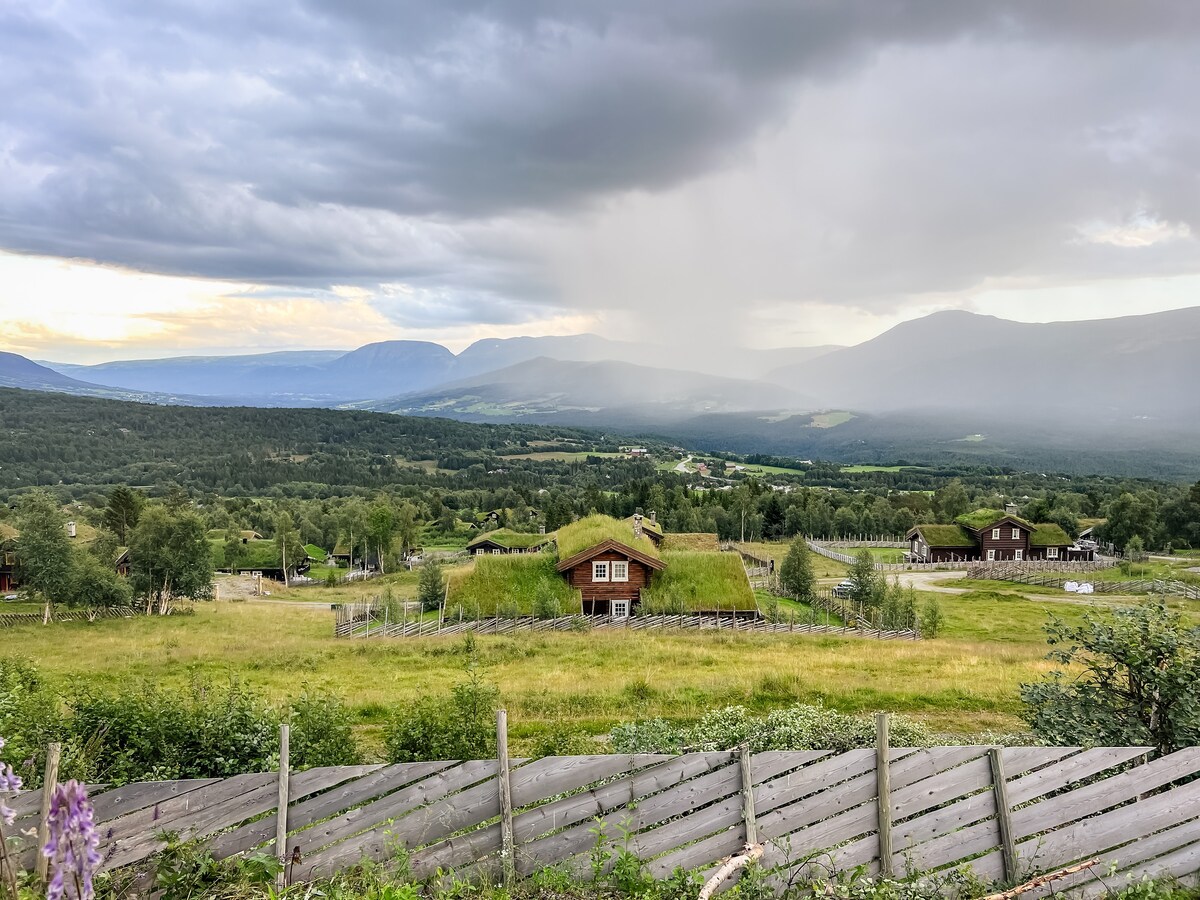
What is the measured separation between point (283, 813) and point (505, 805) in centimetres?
241

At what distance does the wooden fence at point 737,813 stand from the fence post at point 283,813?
0.10 feet

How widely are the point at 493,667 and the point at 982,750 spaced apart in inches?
721

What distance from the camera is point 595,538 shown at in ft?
132

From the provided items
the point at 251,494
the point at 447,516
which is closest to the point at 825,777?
the point at 447,516

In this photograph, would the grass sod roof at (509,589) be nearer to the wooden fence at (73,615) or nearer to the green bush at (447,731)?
the wooden fence at (73,615)

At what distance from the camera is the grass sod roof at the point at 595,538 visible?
39.8 metres

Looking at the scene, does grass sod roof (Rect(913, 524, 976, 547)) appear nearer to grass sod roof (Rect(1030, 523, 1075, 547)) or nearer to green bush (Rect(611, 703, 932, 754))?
grass sod roof (Rect(1030, 523, 1075, 547))

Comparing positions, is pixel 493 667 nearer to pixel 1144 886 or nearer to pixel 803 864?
pixel 803 864

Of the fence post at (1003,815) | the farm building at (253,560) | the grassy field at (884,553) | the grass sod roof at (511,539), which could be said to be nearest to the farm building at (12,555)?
the farm building at (253,560)

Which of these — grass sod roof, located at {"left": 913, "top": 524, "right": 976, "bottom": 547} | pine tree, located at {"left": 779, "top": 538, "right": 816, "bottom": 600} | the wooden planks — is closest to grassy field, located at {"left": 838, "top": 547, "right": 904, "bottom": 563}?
grass sod roof, located at {"left": 913, "top": 524, "right": 976, "bottom": 547}

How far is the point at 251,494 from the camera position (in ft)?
565

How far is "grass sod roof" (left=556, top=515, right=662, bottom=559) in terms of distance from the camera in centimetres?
3978

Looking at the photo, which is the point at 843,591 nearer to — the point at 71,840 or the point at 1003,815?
the point at 1003,815

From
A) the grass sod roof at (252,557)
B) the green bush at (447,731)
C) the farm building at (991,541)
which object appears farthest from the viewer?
the grass sod roof at (252,557)
